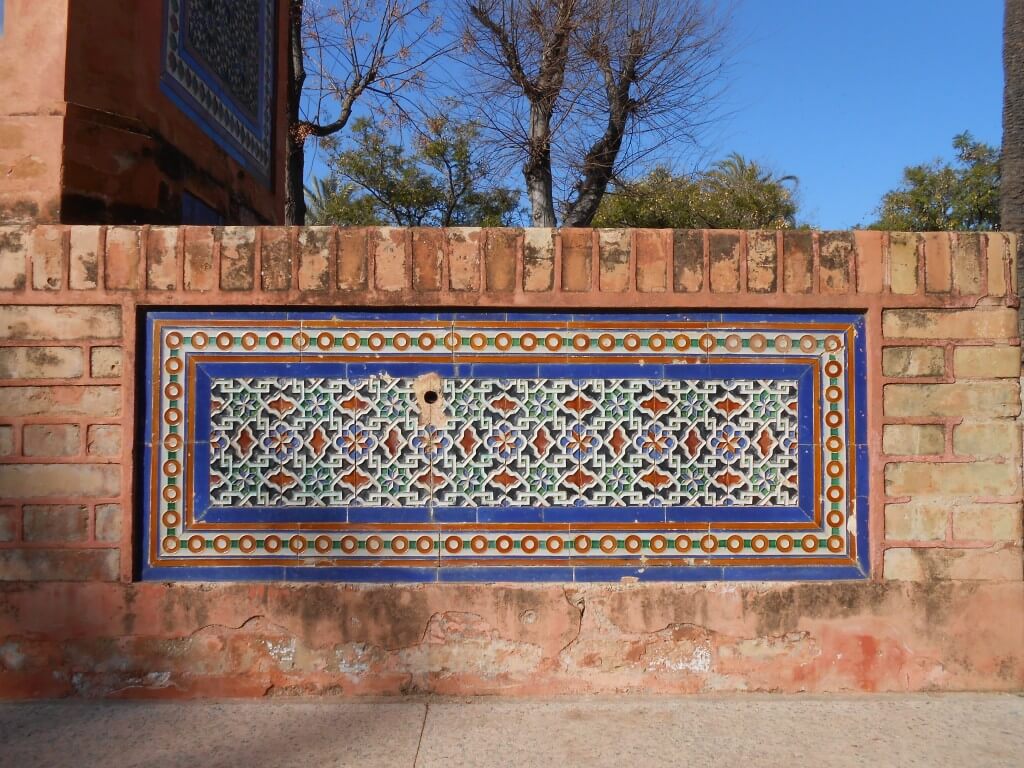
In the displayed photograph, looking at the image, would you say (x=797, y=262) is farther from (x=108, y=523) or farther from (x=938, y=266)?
(x=108, y=523)

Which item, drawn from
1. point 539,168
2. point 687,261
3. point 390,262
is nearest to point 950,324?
point 687,261

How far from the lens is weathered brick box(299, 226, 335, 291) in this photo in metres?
3.61

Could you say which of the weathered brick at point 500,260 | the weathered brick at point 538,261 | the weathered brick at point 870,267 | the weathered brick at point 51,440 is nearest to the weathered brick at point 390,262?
the weathered brick at point 500,260

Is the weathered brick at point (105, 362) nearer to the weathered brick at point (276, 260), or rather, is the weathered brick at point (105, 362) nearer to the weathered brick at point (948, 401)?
the weathered brick at point (276, 260)

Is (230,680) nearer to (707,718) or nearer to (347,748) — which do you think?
(347,748)

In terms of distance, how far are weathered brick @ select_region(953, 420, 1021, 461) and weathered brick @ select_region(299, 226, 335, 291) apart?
2.70 meters

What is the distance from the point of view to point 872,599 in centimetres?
361

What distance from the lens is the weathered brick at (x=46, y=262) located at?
360 centimetres

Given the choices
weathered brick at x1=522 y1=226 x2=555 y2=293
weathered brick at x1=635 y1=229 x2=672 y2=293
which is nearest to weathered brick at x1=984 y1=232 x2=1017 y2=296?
weathered brick at x1=635 y1=229 x2=672 y2=293

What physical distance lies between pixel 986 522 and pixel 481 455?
6.96 feet

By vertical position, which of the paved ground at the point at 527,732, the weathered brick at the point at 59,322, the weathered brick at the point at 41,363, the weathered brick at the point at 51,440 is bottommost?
the paved ground at the point at 527,732

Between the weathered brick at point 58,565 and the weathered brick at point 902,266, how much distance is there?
3.42 metres

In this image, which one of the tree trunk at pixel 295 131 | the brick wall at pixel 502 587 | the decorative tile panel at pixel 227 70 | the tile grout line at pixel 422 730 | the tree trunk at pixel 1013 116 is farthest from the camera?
the tree trunk at pixel 295 131

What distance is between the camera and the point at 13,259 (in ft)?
11.8
